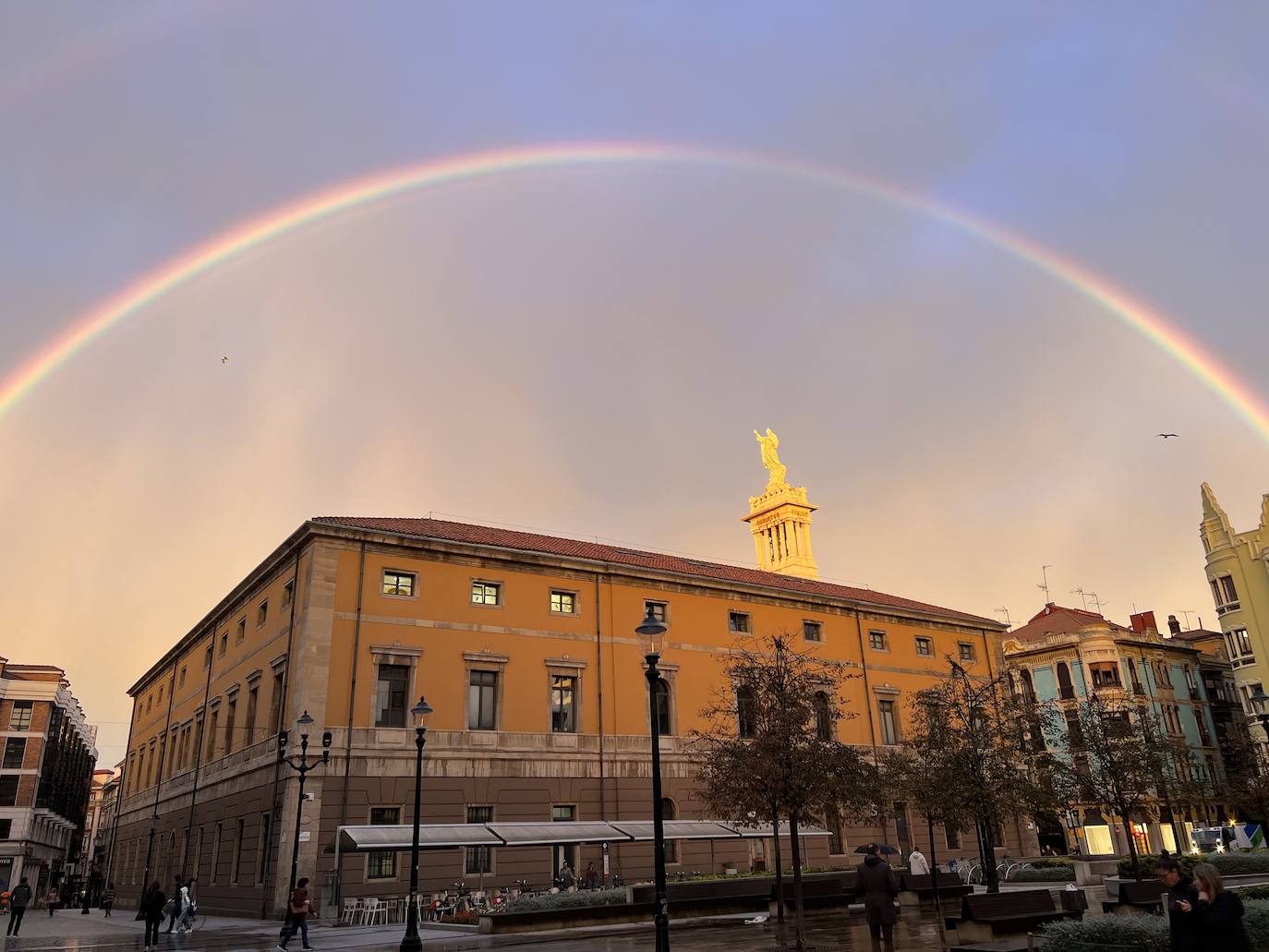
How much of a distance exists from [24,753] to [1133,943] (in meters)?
84.6

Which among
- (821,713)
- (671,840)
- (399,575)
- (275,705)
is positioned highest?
(399,575)

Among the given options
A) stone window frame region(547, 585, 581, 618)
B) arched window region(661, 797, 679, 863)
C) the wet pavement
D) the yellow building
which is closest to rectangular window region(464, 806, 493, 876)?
the yellow building

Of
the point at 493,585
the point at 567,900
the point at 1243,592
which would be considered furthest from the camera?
the point at 1243,592

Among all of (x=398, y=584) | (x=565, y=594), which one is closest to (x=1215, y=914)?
(x=398, y=584)

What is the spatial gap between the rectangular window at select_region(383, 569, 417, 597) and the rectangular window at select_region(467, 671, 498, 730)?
13.2ft

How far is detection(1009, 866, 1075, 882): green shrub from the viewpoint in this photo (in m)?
35.8

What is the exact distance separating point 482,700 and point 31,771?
59311 millimetres

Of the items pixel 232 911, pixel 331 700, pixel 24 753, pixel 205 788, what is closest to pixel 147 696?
→ pixel 24 753

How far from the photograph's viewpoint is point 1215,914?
7520 millimetres

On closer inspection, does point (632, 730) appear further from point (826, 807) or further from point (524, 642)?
point (826, 807)

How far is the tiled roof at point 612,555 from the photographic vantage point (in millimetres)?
36969

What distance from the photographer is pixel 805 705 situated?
874 inches

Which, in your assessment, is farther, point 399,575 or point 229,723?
point 229,723

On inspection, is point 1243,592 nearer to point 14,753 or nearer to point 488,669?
point 488,669
